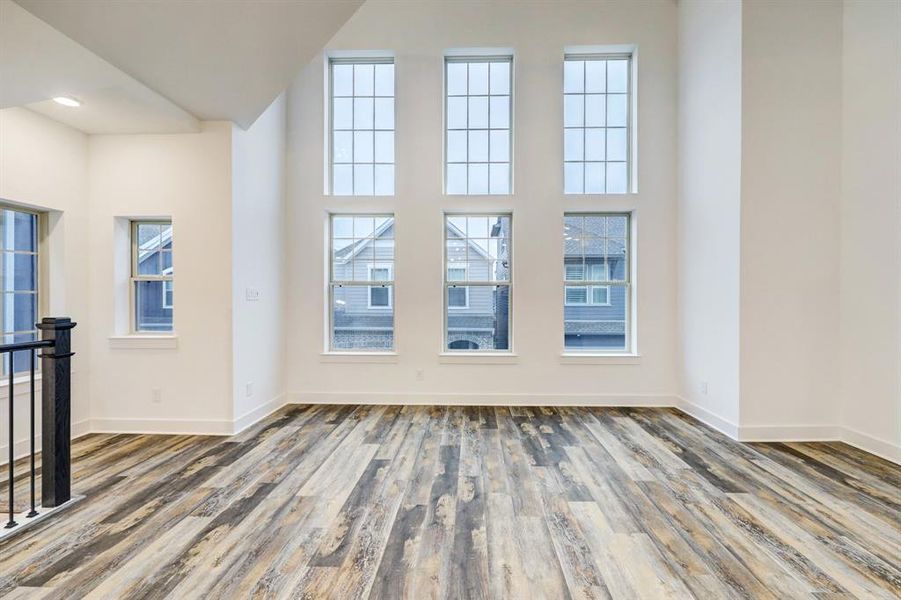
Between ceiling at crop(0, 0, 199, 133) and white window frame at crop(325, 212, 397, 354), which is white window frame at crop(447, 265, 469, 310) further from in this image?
ceiling at crop(0, 0, 199, 133)

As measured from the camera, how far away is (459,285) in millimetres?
4957

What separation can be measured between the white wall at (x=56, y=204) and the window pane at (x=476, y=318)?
3.50 meters

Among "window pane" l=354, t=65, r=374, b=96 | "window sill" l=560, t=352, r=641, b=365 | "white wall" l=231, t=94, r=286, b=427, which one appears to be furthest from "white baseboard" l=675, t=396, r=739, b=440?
"window pane" l=354, t=65, r=374, b=96

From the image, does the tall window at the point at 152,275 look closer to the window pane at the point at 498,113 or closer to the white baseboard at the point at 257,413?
the white baseboard at the point at 257,413

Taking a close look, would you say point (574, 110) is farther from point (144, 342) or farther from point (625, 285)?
point (144, 342)

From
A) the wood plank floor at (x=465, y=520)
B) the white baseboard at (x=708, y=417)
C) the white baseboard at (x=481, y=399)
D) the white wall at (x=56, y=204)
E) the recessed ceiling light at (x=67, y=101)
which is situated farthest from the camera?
the white baseboard at (x=481, y=399)

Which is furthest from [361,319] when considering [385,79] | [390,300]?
[385,79]

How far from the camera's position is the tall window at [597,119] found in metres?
4.88

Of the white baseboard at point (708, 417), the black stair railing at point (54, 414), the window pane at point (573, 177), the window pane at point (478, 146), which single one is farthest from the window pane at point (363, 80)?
the white baseboard at point (708, 417)

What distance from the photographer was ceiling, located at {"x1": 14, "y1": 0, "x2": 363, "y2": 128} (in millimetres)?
2352

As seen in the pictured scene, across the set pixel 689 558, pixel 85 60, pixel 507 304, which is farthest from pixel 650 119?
pixel 85 60

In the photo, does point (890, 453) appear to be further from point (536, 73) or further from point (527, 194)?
point (536, 73)

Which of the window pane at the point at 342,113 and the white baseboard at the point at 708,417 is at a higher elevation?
the window pane at the point at 342,113

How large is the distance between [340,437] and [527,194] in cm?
322
